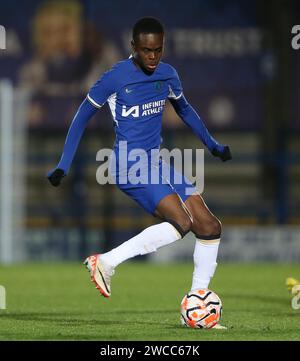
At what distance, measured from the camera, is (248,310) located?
982 centimetres

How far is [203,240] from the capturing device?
8539 mm

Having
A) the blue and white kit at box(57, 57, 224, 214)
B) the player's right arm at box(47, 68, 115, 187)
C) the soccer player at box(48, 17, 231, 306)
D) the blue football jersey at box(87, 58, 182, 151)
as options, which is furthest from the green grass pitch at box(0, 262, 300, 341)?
the blue football jersey at box(87, 58, 182, 151)

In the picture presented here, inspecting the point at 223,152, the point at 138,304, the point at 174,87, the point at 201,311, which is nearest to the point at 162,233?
the point at 201,311

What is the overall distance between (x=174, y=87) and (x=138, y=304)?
8.37 ft

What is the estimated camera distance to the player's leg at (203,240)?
8.50m

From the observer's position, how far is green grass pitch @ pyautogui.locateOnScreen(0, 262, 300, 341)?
25.9 ft

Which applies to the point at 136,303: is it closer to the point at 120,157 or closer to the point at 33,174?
the point at 120,157

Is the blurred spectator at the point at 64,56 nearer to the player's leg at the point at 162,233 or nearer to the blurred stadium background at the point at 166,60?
the blurred stadium background at the point at 166,60

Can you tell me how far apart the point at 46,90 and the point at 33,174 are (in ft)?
5.42

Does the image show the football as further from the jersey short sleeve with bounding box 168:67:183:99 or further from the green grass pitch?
the jersey short sleeve with bounding box 168:67:183:99

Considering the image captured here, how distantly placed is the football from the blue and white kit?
27.8 inches
